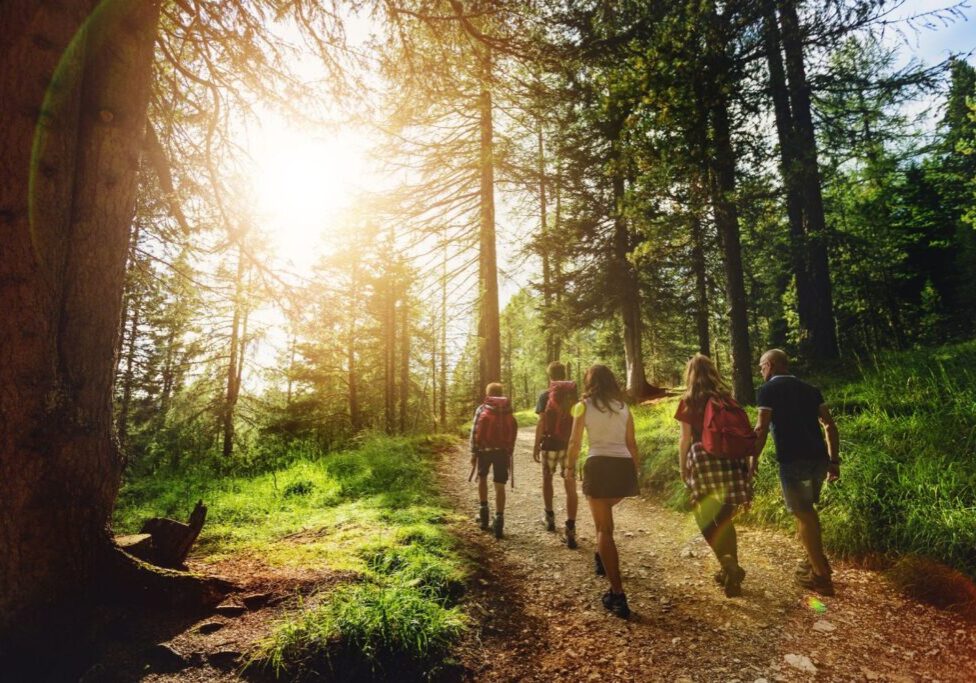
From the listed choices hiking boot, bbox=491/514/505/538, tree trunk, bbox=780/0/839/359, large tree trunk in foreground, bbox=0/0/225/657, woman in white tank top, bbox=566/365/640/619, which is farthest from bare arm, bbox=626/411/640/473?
tree trunk, bbox=780/0/839/359

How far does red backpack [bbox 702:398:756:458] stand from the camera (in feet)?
13.5

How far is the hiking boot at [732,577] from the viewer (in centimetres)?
409

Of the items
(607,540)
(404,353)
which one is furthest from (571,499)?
(404,353)

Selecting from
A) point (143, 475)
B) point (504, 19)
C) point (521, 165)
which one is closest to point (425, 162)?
point (521, 165)

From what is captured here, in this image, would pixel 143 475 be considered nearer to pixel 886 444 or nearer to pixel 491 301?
pixel 491 301

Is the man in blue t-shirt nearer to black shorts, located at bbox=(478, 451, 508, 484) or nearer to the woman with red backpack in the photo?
the woman with red backpack

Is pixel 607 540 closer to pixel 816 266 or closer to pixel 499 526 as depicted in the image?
pixel 499 526

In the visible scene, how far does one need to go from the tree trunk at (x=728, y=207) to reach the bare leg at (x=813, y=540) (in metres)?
4.89

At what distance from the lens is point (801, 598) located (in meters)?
3.99

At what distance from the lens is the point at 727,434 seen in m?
4.12

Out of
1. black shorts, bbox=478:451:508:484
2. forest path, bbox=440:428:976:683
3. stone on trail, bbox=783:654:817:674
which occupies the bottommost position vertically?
stone on trail, bbox=783:654:817:674

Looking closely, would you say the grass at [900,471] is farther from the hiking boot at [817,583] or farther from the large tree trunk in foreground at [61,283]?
the large tree trunk in foreground at [61,283]

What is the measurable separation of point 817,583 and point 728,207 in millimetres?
6595

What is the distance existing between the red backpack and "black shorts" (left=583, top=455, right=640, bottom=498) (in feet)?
2.65
